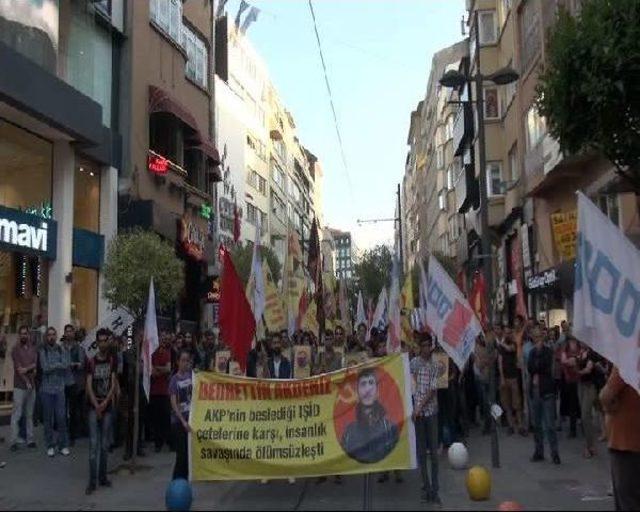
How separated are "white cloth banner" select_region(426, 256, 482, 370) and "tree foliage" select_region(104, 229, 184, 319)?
31.2 ft

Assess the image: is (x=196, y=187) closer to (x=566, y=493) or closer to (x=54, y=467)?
(x=54, y=467)

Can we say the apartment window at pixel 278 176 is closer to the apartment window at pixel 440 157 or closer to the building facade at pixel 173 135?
the apartment window at pixel 440 157

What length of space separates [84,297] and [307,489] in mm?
14183

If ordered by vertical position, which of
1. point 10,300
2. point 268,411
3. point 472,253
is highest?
point 472,253

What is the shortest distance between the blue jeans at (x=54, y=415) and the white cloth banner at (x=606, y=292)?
29.0 ft

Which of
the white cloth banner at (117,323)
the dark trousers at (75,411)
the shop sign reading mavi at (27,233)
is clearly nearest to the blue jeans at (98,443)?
the dark trousers at (75,411)

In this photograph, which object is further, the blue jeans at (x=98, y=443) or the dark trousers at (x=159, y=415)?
the dark trousers at (x=159, y=415)

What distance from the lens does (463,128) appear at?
4191cm

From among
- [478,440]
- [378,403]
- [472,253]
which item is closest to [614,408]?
[378,403]

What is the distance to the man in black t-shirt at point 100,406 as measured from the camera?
33.3 ft

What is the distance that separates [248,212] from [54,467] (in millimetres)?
48005

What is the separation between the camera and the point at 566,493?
9461 mm

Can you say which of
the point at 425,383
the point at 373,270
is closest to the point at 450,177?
the point at 373,270

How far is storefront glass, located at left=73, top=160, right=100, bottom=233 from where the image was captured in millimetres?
22922
